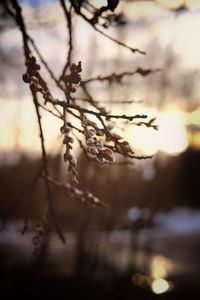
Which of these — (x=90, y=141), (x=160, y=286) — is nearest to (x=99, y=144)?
(x=90, y=141)

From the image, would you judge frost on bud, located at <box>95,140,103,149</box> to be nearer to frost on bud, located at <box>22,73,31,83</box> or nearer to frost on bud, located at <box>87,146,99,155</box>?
frost on bud, located at <box>87,146,99,155</box>

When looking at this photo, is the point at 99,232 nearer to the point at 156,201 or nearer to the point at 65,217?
the point at 156,201

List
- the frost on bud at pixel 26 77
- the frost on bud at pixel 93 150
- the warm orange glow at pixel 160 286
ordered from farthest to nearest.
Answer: the warm orange glow at pixel 160 286
the frost on bud at pixel 26 77
the frost on bud at pixel 93 150

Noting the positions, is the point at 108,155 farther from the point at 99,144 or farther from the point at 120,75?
the point at 120,75

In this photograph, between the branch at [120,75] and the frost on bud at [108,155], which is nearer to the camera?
the frost on bud at [108,155]

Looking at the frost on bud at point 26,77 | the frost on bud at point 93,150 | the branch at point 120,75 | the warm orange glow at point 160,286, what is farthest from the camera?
the warm orange glow at point 160,286

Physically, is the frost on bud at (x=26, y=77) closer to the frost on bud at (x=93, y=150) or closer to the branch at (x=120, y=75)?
the frost on bud at (x=93, y=150)

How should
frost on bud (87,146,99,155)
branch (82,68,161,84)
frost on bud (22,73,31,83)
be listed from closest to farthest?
frost on bud (87,146,99,155) → frost on bud (22,73,31,83) → branch (82,68,161,84)

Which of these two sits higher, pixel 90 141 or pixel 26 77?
pixel 26 77

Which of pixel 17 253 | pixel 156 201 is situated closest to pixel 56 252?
pixel 17 253

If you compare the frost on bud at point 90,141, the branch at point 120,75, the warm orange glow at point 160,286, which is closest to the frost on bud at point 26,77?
the frost on bud at point 90,141

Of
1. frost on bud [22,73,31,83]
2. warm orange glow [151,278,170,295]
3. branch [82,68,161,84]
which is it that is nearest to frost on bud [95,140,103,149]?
frost on bud [22,73,31,83]
